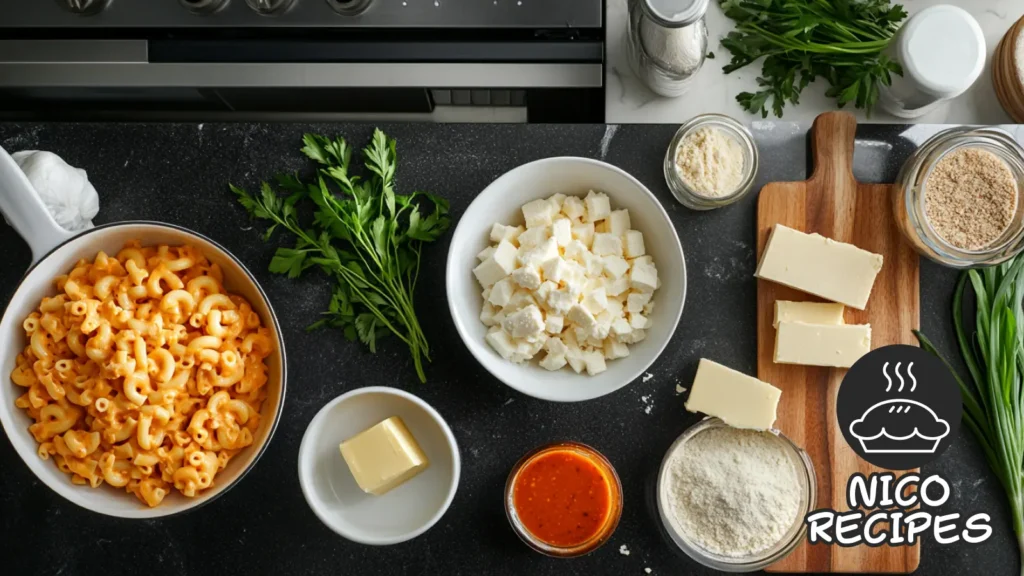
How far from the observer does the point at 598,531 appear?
129 centimetres

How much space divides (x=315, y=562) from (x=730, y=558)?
0.75 meters

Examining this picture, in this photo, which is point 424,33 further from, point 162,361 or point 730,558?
point 730,558

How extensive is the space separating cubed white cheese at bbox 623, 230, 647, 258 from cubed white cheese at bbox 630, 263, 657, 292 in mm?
22

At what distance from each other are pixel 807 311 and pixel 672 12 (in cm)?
57

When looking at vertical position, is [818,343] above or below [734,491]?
above

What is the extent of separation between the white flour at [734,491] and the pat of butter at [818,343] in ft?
0.50

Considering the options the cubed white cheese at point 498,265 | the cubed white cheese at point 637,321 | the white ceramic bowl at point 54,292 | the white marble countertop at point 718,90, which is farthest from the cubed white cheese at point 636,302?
the white ceramic bowl at point 54,292

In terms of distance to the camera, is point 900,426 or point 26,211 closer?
point 26,211

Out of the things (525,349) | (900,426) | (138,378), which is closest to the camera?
(138,378)

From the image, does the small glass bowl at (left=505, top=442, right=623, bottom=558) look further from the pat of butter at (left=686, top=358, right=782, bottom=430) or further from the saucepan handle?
the saucepan handle

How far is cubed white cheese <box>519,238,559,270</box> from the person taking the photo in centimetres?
125

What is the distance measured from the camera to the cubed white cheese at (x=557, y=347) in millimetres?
1282

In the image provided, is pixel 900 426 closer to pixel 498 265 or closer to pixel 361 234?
pixel 498 265

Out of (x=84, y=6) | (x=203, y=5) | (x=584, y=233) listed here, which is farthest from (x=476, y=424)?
(x=84, y=6)
